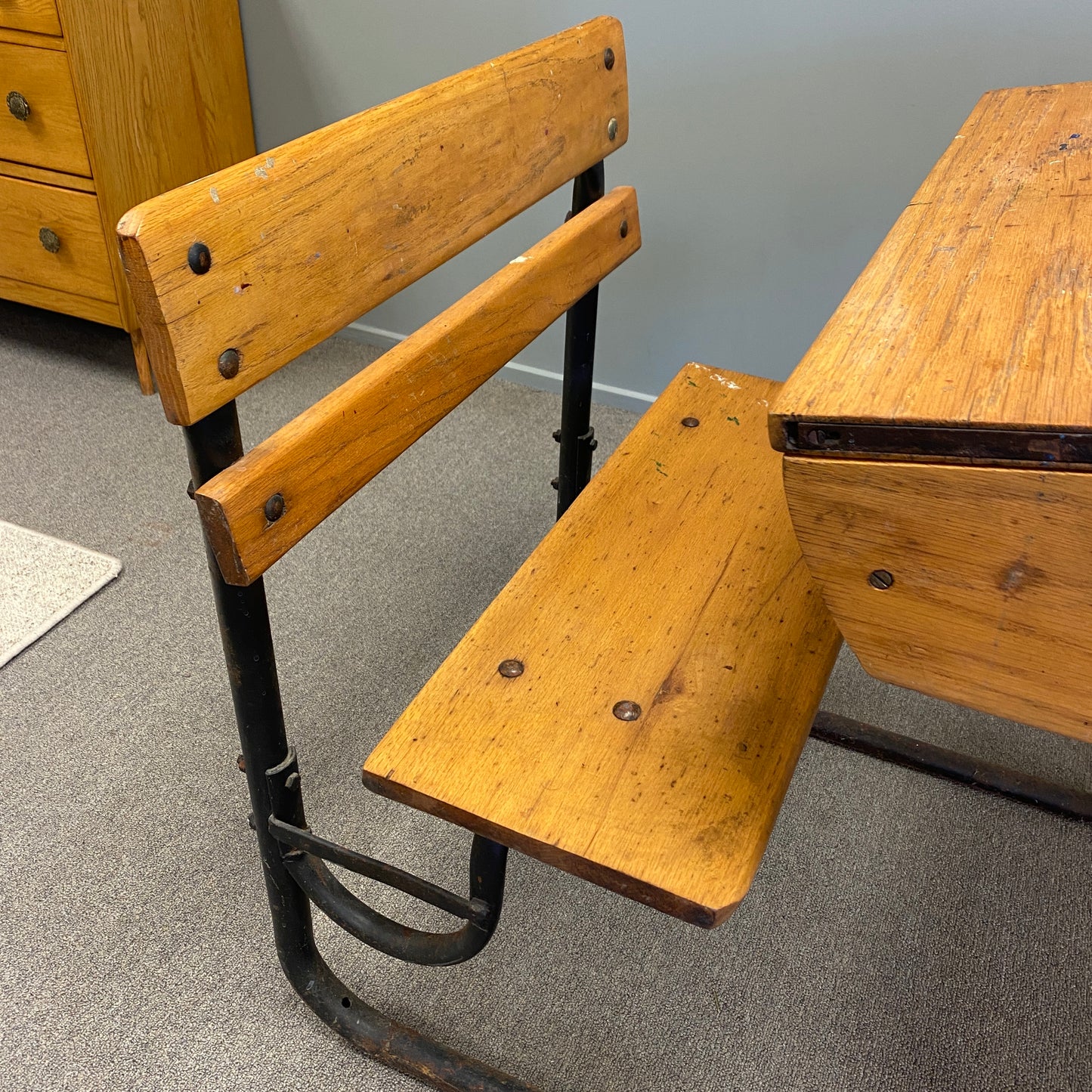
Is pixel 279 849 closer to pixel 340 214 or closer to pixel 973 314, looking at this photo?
pixel 340 214

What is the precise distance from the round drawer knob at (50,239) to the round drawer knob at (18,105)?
0.75 ft

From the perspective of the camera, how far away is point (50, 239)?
2.27 m

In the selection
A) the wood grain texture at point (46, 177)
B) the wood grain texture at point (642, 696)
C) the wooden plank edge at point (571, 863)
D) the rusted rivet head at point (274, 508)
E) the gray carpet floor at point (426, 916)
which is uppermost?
the rusted rivet head at point (274, 508)

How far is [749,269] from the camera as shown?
83.8 inches

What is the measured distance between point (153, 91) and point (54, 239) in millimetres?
375

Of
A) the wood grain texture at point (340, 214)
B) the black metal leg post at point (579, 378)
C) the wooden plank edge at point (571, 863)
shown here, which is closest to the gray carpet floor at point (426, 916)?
the black metal leg post at point (579, 378)

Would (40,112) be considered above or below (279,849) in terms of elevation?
above

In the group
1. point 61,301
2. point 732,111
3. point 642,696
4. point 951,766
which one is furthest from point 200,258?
point 61,301

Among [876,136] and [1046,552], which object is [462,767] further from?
[876,136]

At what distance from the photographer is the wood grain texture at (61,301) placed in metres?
2.33

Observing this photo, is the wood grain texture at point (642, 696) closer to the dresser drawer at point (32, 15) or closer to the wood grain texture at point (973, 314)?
the wood grain texture at point (973, 314)

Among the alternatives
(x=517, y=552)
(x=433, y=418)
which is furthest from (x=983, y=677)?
(x=517, y=552)

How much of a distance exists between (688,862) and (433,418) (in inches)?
18.5

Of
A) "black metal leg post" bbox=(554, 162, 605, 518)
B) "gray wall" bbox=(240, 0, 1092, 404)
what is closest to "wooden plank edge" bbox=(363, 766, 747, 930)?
"black metal leg post" bbox=(554, 162, 605, 518)
